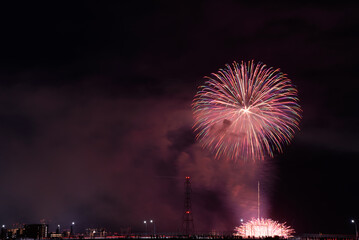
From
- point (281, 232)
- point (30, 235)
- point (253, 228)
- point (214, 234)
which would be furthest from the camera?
point (30, 235)

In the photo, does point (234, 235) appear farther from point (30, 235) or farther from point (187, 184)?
point (30, 235)

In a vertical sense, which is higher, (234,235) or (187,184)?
(187,184)

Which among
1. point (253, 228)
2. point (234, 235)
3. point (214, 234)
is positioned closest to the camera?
point (253, 228)

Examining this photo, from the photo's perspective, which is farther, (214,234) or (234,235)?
(214,234)

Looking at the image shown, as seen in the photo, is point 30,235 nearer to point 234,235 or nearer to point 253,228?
point 234,235

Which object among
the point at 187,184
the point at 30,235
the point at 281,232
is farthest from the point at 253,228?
the point at 30,235

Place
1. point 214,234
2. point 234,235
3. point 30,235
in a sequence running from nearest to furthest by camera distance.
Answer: point 234,235 → point 214,234 → point 30,235

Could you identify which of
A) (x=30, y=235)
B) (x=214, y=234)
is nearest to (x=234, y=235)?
(x=214, y=234)

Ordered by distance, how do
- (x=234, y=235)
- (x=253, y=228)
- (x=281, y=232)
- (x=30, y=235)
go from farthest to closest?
(x=30, y=235) < (x=234, y=235) < (x=281, y=232) < (x=253, y=228)

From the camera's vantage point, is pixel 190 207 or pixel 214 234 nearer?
pixel 190 207
